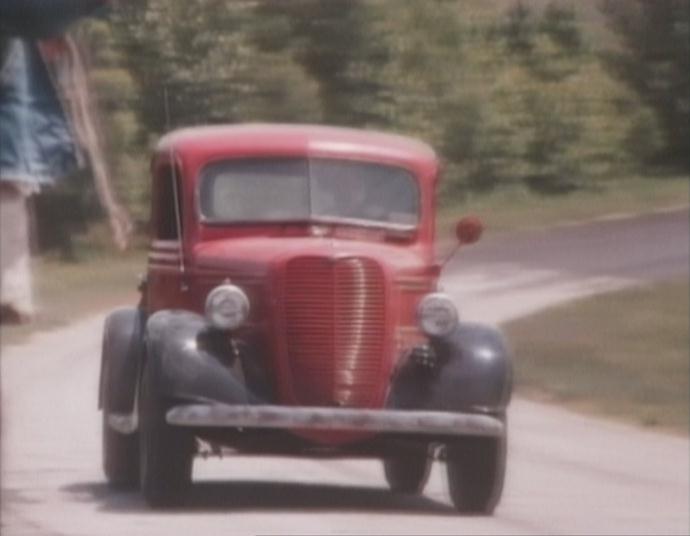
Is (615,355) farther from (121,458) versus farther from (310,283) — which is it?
(310,283)

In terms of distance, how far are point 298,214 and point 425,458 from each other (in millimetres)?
1234

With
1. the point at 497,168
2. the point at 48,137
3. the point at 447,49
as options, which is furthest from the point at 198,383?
the point at 48,137

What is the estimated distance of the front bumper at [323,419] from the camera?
9.96m

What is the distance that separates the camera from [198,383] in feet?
33.3

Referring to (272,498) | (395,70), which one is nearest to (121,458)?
(272,498)

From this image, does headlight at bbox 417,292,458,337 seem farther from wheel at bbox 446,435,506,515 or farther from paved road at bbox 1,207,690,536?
paved road at bbox 1,207,690,536

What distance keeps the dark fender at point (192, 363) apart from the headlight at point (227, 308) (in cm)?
8

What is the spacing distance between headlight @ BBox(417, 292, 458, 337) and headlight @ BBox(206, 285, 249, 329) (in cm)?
75

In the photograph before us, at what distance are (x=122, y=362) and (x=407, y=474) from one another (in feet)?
5.46

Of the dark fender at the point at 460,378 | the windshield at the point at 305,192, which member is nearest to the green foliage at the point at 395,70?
the windshield at the point at 305,192

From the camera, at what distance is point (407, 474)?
11.7 meters

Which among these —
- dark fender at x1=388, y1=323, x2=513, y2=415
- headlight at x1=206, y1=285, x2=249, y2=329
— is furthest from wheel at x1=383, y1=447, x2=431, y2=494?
headlight at x1=206, y1=285, x2=249, y2=329

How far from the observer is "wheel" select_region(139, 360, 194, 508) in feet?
33.2

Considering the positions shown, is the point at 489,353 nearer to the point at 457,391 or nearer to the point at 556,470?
the point at 457,391
